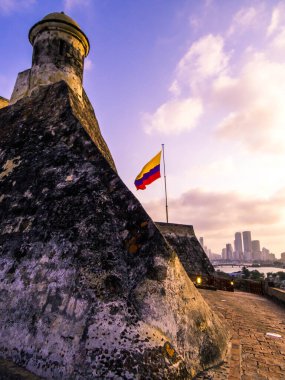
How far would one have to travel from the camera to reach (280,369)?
3.62 metres

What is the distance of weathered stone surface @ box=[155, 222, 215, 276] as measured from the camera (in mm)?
18209

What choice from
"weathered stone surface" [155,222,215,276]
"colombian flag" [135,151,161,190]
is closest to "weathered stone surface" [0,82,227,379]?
"colombian flag" [135,151,161,190]

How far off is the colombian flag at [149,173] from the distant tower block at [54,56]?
6432 millimetres

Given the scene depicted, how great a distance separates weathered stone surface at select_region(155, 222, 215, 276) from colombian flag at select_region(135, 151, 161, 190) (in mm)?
5825

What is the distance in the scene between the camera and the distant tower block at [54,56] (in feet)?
24.1

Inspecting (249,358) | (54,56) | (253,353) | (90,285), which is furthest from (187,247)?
(90,285)

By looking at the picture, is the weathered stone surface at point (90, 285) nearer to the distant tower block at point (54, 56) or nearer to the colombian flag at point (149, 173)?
the distant tower block at point (54, 56)

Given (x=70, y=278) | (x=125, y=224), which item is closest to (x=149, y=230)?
(x=125, y=224)

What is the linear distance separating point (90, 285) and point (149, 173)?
11274 mm

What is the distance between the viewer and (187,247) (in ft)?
63.2

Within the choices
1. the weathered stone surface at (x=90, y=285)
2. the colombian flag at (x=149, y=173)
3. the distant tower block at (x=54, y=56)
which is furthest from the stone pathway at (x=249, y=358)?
the colombian flag at (x=149, y=173)

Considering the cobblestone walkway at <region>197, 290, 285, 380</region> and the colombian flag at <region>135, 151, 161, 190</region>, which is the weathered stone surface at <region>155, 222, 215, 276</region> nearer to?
the colombian flag at <region>135, 151, 161, 190</region>

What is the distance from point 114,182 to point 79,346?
2.12 meters

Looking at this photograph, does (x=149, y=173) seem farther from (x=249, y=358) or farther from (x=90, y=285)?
(x=90, y=285)
